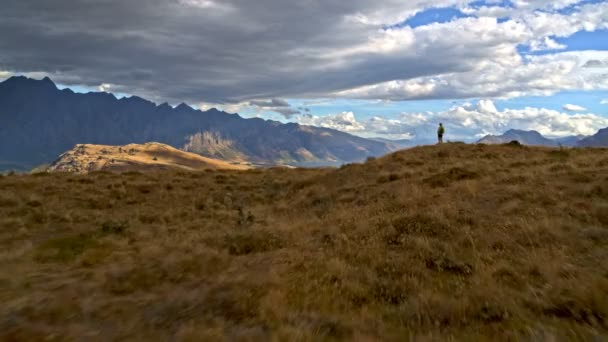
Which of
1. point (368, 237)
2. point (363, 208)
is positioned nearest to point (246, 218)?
point (363, 208)

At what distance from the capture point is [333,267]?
8.43 m

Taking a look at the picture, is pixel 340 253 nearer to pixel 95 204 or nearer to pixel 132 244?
pixel 132 244

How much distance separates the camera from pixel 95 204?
20.4m

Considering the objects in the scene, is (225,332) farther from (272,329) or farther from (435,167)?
(435,167)

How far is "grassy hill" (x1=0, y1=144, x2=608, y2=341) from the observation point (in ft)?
18.4

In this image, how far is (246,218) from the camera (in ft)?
55.1

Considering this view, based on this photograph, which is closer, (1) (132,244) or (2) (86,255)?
(2) (86,255)

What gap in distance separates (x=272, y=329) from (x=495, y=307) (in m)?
3.41

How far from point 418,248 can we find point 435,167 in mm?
17820

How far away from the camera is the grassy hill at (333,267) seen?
562cm

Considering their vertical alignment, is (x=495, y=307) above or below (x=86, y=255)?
above

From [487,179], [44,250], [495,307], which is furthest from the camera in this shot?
[487,179]

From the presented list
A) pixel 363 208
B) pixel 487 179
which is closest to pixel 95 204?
pixel 363 208

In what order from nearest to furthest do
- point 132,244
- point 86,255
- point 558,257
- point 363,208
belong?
point 558,257, point 86,255, point 132,244, point 363,208
